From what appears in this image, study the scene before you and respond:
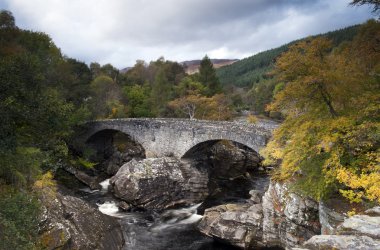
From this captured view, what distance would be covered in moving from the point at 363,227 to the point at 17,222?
1090 centimetres

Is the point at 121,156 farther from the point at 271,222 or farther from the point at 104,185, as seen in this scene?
the point at 271,222

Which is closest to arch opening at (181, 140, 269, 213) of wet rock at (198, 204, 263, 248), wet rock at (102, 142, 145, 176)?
wet rock at (198, 204, 263, 248)

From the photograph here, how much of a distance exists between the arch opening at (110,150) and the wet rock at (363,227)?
30.7 meters

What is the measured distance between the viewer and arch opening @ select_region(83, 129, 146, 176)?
36.4m

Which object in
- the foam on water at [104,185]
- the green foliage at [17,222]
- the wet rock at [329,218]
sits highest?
the green foliage at [17,222]

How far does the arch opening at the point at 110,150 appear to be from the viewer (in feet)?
120

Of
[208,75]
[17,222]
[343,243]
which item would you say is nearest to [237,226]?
[17,222]

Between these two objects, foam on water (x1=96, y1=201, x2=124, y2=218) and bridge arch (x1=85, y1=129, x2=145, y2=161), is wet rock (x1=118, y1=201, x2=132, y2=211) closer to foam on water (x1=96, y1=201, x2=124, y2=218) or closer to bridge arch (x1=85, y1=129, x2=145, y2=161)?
foam on water (x1=96, y1=201, x2=124, y2=218)

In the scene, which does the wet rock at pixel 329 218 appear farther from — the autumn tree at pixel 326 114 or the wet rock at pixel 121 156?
the wet rock at pixel 121 156

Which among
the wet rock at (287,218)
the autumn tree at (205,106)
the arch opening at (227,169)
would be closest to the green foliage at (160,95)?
the autumn tree at (205,106)

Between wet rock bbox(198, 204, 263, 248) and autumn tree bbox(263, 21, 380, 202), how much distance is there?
4.70 m

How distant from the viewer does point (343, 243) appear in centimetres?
545

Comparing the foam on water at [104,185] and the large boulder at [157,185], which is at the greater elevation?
the large boulder at [157,185]

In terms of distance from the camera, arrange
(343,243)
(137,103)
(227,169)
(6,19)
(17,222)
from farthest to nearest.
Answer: (137,103)
(227,169)
(6,19)
(17,222)
(343,243)
